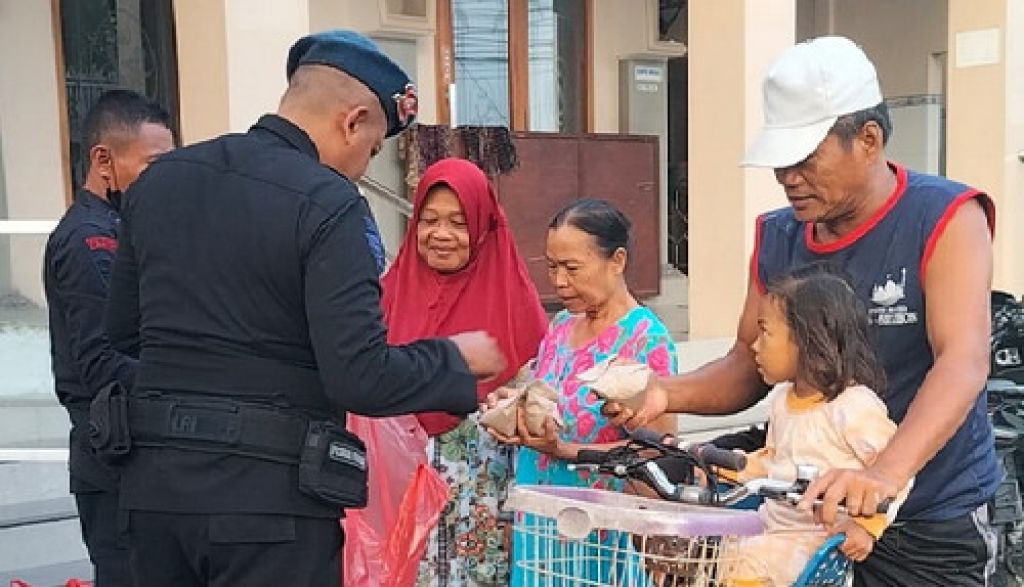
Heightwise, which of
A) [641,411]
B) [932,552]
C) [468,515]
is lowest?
[468,515]

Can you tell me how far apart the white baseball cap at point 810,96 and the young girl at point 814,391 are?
25 centimetres

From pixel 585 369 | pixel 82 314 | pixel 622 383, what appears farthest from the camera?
pixel 585 369

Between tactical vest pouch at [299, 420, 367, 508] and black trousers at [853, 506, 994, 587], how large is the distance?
100 centimetres

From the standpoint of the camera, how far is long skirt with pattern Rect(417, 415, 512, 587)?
3092mm

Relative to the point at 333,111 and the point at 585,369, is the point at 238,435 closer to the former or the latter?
the point at 333,111

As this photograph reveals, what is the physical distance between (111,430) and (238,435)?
0.86 ft

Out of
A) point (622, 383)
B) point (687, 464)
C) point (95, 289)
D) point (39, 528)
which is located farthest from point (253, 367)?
point (39, 528)

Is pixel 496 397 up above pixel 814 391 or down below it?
below

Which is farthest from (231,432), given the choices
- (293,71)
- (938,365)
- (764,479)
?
(938,365)

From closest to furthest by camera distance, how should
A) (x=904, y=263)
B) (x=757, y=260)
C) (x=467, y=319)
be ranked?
(x=904, y=263) → (x=757, y=260) → (x=467, y=319)

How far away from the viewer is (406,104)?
89.9 inches

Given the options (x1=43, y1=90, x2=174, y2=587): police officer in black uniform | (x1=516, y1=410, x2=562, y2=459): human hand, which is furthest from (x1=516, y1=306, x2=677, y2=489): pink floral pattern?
(x1=43, y1=90, x2=174, y2=587): police officer in black uniform

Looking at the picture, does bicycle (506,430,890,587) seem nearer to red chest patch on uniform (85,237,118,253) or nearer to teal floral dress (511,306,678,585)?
teal floral dress (511,306,678,585)

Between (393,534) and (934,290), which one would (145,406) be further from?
(934,290)
